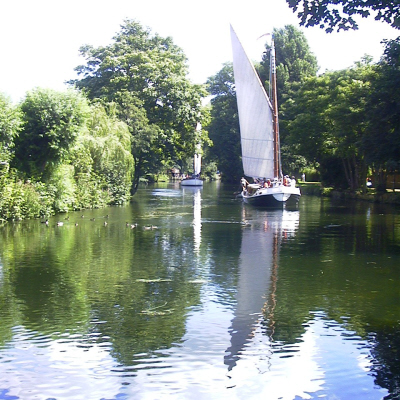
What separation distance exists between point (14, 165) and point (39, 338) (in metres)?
18.3

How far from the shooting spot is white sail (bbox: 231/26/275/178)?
117ft

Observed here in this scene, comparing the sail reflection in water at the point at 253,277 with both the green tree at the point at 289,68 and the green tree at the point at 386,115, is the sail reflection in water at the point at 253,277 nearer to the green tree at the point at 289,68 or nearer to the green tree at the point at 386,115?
the green tree at the point at 386,115

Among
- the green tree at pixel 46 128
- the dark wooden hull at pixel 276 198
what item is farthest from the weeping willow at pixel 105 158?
the dark wooden hull at pixel 276 198

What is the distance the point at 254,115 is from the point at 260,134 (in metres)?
1.23

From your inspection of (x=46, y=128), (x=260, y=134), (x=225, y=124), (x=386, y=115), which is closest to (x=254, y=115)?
(x=260, y=134)

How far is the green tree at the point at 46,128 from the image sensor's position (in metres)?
24.5

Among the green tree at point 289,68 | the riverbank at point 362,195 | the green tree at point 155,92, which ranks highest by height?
the green tree at point 289,68

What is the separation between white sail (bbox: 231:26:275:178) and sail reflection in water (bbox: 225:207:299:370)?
504 inches

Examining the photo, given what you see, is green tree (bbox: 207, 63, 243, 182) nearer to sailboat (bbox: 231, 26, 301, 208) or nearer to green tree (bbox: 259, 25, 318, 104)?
green tree (bbox: 259, 25, 318, 104)

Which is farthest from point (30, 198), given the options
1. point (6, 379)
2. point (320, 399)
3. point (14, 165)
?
point (320, 399)

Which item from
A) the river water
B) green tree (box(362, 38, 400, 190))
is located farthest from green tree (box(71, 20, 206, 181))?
the river water

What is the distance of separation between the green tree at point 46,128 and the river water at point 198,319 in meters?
7.62

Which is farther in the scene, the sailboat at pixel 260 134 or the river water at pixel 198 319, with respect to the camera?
the sailboat at pixel 260 134

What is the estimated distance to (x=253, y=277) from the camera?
40.1ft
